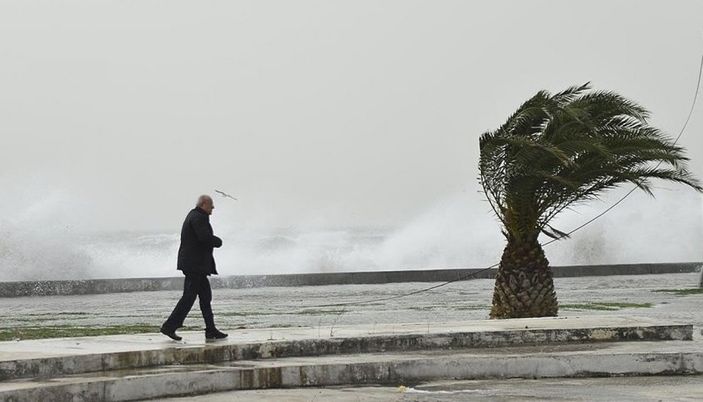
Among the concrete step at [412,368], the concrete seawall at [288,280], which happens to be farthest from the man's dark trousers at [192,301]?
the concrete seawall at [288,280]

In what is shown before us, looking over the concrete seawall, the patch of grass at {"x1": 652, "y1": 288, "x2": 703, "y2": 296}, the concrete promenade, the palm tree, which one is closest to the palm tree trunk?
the palm tree

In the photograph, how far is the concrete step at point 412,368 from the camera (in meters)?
9.95

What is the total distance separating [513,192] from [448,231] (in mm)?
45911

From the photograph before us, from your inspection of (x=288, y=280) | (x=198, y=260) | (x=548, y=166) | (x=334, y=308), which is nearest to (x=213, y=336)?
(x=198, y=260)

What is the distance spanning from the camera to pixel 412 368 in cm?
1080

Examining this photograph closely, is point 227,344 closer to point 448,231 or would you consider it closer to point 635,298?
point 635,298

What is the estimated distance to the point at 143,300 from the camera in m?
33.7

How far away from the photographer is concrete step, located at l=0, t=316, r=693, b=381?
1015 centimetres

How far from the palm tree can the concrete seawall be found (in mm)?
25293

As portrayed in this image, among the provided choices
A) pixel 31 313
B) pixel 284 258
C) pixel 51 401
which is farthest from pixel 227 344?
pixel 284 258

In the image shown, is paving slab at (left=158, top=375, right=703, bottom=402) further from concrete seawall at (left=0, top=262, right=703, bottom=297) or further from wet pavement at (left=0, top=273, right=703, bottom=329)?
concrete seawall at (left=0, top=262, right=703, bottom=297)

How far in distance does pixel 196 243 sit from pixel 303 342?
4.94ft

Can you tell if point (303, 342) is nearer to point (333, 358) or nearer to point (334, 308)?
point (333, 358)

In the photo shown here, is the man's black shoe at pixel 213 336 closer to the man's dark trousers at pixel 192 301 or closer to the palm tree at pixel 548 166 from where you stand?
the man's dark trousers at pixel 192 301
